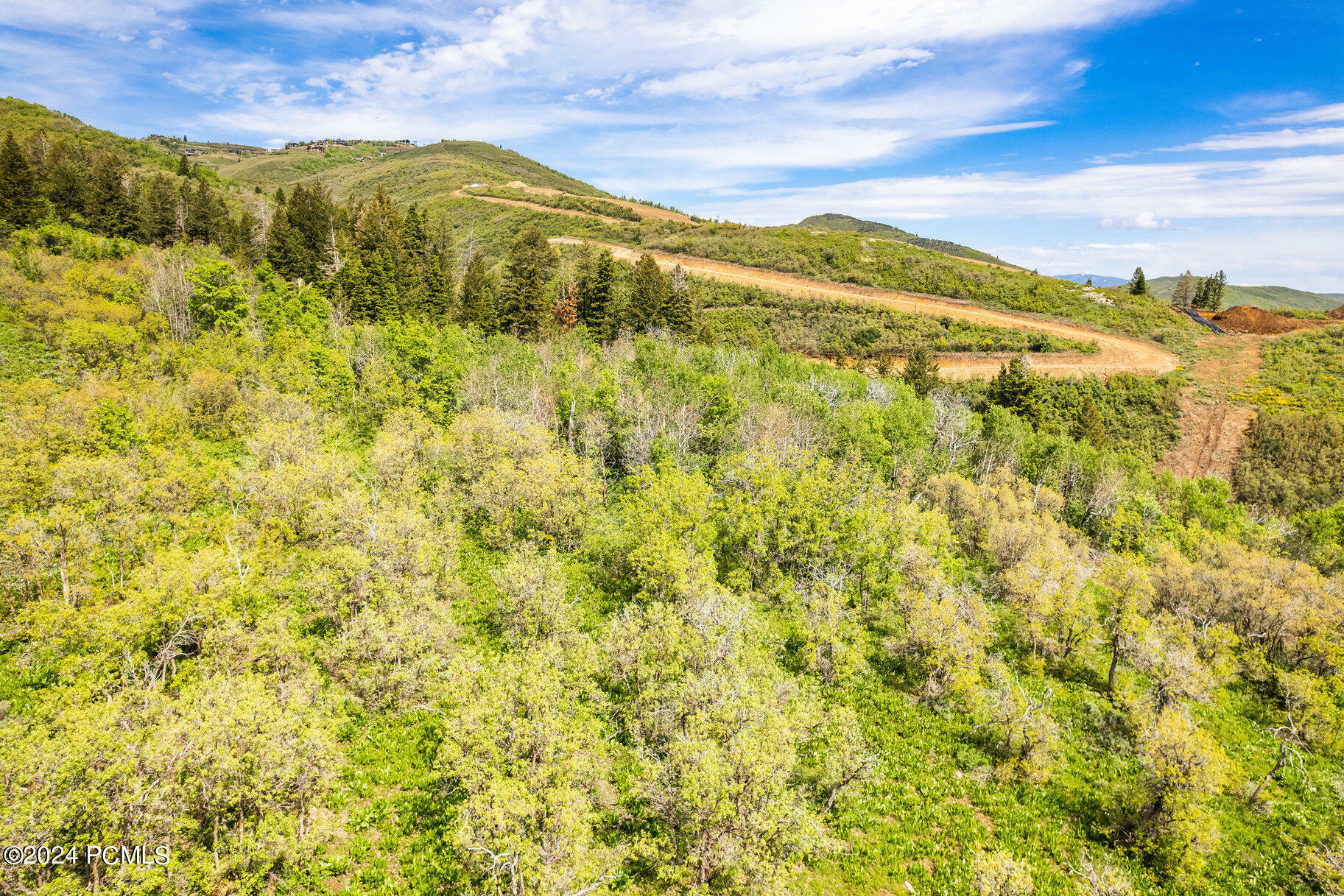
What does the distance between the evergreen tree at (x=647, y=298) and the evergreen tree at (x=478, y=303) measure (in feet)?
50.2

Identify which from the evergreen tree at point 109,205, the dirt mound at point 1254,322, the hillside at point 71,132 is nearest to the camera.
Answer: the evergreen tree at point 109,205

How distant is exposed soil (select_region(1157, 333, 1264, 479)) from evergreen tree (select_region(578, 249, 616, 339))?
59227 millimetres

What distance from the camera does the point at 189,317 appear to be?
5100 cm

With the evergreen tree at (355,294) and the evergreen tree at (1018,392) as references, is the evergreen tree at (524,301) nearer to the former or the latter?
the evergreen tree at (355,294)

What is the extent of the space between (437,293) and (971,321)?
70179mm

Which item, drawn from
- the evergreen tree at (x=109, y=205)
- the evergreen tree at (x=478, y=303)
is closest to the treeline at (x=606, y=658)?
the evergreen tree at (x=478, y=303)

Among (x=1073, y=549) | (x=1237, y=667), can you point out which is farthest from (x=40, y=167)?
(x=1237, y=667)

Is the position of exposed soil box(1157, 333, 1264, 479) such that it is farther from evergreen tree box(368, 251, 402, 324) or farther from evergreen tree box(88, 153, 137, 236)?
evergreen tree box(88, 153, 137, 236)

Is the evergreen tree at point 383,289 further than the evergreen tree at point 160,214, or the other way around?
the evergreen tree at point 160,214

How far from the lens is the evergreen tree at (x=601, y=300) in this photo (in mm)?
60625

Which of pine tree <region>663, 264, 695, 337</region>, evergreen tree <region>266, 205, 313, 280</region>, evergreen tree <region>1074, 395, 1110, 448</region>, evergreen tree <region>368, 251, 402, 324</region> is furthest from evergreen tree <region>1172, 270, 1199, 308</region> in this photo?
evergreen tree <region>266, 205, 313, 280</region>

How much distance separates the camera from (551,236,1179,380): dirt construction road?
65438 mm

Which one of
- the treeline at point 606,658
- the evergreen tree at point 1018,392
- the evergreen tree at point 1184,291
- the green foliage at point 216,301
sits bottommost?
the treeline at point 606,658

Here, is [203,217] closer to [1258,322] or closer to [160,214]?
[160,214]
